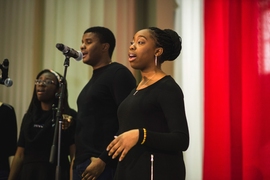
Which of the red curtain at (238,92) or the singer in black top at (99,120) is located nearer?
the singer in black top at (99,120)

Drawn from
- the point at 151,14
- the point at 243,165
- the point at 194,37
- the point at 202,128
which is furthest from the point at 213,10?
the point at 243,165

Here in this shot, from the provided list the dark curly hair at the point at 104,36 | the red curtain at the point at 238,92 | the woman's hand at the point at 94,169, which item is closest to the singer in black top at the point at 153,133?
the woman's hand at the point at 94,169

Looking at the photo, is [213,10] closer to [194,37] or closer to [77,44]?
[194,37]

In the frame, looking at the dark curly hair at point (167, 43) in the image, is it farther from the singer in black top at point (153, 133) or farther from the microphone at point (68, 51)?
the microphone at point (68, 51)

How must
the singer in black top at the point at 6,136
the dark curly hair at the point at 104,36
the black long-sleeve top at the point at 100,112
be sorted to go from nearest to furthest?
the black long-sleeve top at the point at 100,112 < the dark curly hair at the point at 104,36 < the singer in black top at the point at 6,136

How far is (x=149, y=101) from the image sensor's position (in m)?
1.98

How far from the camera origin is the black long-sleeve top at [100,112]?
8.29 ft

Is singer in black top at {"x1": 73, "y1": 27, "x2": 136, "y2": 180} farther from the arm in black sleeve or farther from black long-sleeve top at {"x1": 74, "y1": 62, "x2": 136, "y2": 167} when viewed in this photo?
the arm in black sleeve

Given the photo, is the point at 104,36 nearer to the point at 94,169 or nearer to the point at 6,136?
the point at 94,169

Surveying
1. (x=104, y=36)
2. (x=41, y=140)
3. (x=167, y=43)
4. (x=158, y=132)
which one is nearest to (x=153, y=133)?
(x=158, y=132)

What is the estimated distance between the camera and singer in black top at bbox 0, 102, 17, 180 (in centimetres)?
318

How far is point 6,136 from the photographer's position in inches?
128

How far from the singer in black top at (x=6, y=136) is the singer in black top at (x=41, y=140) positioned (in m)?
0.07

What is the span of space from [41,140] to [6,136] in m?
0.31
